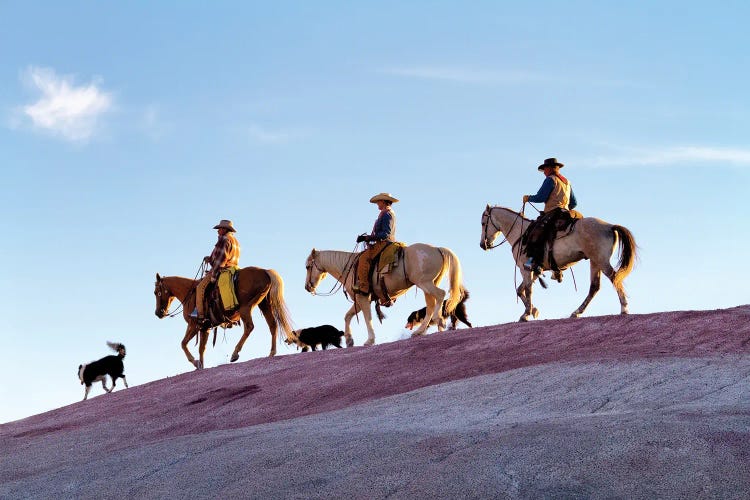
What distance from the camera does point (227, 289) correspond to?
20.0m

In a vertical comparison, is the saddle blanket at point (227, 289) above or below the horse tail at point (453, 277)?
above

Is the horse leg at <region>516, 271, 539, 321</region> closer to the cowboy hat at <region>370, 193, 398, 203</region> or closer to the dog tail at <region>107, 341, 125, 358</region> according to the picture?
the cowboy hat at <region>370, 193, 398, 203</region>

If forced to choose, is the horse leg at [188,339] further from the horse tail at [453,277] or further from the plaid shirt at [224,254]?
the horse tail at [453,277]

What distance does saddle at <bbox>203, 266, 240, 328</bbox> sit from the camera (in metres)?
19.9

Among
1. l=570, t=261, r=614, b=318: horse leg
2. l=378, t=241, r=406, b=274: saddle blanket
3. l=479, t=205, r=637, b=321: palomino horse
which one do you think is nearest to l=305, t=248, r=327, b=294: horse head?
l=378, t=241, r=406, b=274: saddle blanket

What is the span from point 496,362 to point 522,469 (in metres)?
5.77

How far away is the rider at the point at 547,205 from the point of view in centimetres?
1758

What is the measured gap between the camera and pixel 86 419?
1563 centimetres

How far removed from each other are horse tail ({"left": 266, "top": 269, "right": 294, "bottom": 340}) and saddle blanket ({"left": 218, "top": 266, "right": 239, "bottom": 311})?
723 mm

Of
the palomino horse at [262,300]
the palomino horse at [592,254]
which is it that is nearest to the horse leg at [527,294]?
the palomino horse at [592,254]

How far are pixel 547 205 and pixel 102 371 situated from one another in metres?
10.3

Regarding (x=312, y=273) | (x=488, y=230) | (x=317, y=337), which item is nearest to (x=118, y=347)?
(x=317, y=337)

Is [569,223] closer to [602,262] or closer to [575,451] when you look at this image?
[602,262]

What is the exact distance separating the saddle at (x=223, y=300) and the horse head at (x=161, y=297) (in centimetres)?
187
